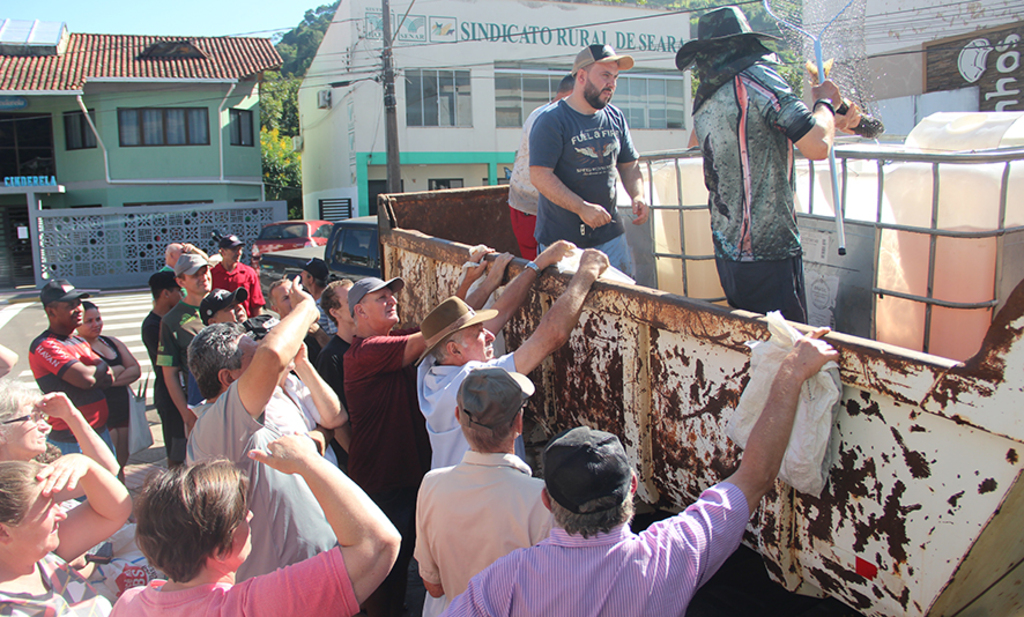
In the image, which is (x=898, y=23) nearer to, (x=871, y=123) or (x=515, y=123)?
(x=871, y=123)

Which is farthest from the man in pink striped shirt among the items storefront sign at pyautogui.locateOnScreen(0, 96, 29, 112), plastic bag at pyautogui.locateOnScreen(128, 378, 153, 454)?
storefront sign at pyautogui.locateOnScreen(0, 96, 29, 112)

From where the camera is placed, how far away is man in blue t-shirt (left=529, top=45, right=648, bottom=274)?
3625 millimetres

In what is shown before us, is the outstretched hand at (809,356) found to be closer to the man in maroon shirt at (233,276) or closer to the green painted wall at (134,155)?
the man in maroon shirt at (233,276)

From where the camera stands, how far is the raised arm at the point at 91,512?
87.4 inches

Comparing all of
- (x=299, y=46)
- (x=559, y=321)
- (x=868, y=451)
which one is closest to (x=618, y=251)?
(x=559, y=321)

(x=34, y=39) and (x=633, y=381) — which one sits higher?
(x=34, y=39)

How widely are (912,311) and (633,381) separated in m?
1.00

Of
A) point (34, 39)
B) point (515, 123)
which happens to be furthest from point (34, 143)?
point (515, 123)

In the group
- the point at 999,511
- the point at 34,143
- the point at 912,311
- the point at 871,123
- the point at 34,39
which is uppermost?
the point at 34,39

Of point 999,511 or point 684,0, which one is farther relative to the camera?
point 684,0

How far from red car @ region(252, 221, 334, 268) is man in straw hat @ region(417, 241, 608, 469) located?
1453cm

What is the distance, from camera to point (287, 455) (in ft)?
6.19

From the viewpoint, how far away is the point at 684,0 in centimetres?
4472

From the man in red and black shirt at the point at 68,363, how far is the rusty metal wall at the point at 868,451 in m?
3.00
